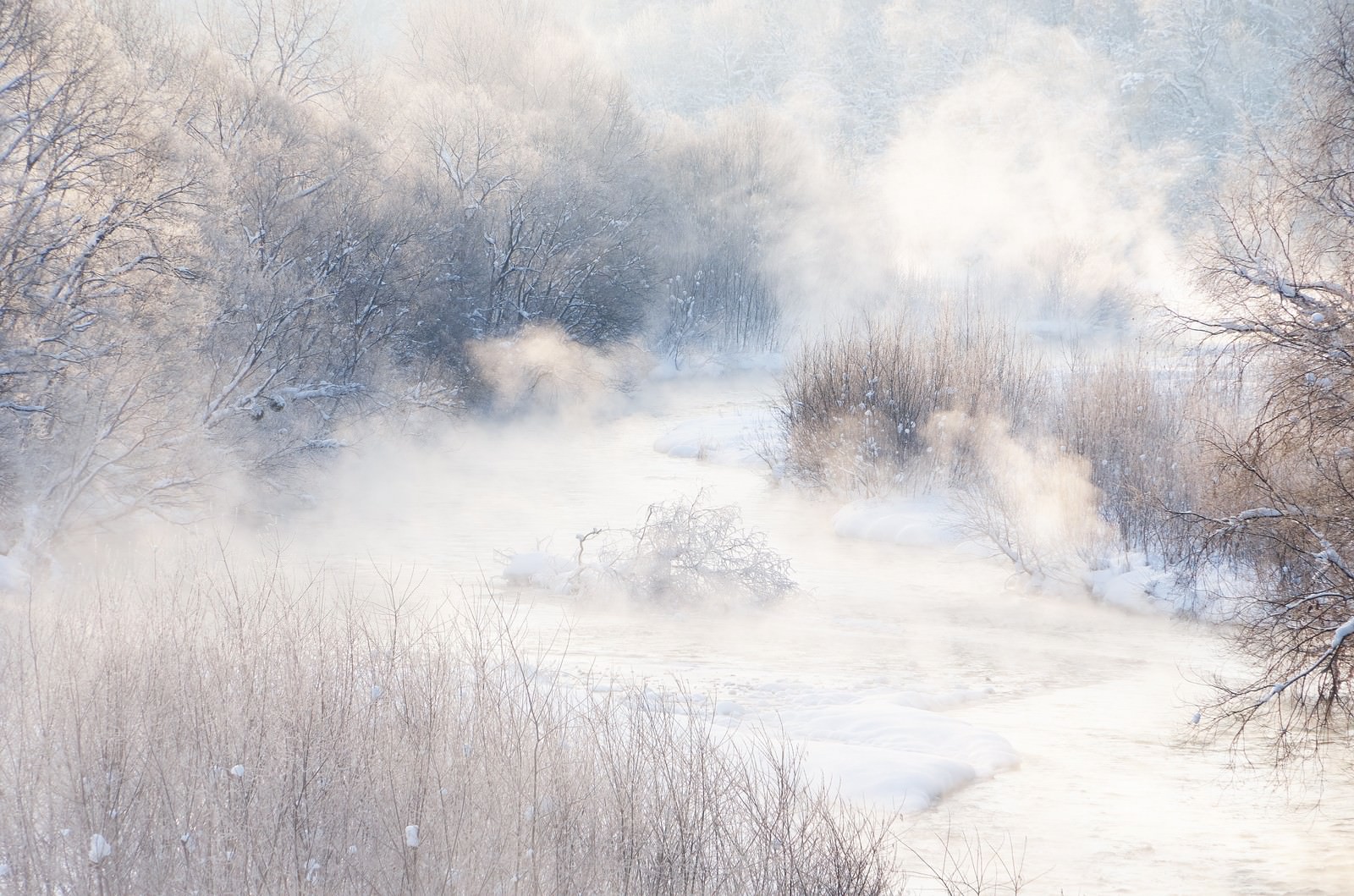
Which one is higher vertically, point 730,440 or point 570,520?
point 730,440

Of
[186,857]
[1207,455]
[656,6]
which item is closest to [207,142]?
[1207,455]

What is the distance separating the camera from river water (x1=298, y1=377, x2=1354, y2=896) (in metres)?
6.65

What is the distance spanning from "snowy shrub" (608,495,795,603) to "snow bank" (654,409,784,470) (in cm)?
788

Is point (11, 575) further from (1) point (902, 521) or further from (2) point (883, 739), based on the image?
(1) point (902, 521)

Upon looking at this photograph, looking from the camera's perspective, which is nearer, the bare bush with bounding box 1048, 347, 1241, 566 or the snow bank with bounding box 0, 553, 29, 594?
the snow bank with bounding box 0, 553, 29, 594

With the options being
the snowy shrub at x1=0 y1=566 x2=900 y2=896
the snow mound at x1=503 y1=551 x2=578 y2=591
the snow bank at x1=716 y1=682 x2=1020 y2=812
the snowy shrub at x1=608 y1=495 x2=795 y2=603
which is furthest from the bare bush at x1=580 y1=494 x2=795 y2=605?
the snowy shrub at x1=0 y1=566 x2=900 y2=896

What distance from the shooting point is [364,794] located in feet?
17.6

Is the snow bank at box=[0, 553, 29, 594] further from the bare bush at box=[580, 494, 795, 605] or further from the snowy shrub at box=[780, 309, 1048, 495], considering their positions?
the snowy shrub at box=[780, 309, 1048, 495]

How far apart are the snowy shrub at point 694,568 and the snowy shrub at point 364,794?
615 centimetres

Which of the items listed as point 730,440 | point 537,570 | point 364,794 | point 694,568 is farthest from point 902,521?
point 364,794

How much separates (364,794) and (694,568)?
295 inches

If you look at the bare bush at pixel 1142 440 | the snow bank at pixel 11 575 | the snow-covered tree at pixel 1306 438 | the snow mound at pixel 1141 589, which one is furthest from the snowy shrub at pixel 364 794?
the bare bush at pixel 1142 440

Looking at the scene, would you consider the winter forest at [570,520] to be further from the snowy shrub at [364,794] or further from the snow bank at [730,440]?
the snow bank at [730,440]

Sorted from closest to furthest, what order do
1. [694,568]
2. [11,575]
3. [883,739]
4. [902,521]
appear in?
1. [883,739]
2. [11,575]
3. [694,568]
4. [902,521]
